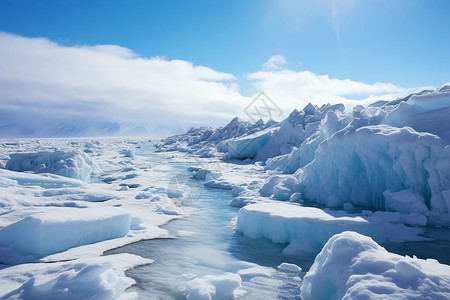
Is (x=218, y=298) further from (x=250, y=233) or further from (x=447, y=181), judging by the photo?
(x=447, y=181)

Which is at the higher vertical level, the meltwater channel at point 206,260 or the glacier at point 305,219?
the glacier at point 305,219

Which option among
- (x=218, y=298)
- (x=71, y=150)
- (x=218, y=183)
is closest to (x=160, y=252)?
(x=218, y=298)

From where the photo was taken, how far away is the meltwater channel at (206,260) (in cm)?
502

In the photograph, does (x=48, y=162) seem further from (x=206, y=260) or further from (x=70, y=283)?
(x=70, y=283)

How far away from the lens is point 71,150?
18.8m

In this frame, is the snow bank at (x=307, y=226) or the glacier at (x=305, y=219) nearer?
the glacier at (x=305, y=219)

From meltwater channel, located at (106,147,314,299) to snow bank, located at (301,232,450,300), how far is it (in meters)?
1.04

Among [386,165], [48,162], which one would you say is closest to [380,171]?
[386,165]

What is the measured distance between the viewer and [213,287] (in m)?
Result: 4.74

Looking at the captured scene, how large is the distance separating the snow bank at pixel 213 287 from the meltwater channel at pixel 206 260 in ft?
0.60

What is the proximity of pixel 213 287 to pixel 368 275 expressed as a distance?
2.47 metres

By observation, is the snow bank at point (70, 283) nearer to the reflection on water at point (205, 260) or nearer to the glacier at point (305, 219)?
the glacier at point (305, 219)

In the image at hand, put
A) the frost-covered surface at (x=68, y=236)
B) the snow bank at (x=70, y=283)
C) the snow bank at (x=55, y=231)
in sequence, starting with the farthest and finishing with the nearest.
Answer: the snow bank at (x=55, y=231) < the frost-covered surface at (x=68, y=236) < the snow bank at (x=70, y=283)

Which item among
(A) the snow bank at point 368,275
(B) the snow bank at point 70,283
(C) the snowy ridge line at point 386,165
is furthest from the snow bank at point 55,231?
(C) the snowy ridge line at point 386,165
